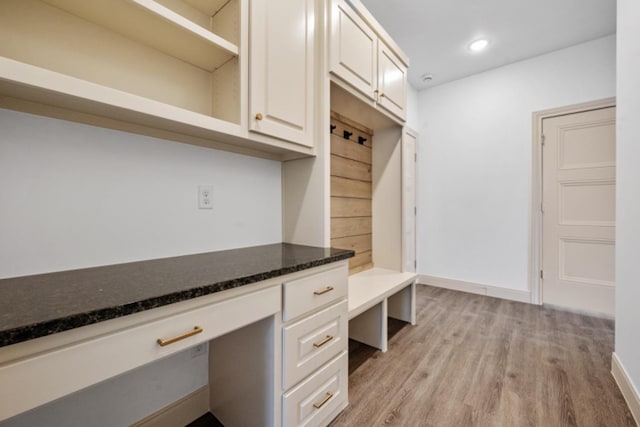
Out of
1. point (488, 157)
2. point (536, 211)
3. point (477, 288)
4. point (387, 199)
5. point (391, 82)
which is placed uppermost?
point (391, 82)

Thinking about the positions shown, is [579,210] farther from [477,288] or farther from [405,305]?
[405,305]

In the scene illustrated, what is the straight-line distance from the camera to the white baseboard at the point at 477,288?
9.87 ft

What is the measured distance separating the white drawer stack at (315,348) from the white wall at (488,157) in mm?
2593

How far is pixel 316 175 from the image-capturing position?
5.13 ft

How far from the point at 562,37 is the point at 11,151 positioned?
13.2 ft

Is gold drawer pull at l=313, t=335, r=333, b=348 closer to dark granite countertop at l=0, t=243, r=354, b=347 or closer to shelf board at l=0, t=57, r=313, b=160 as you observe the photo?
dark granite countertop at l=0, t=243, r=354, b=347

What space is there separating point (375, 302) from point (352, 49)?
5.37 ft

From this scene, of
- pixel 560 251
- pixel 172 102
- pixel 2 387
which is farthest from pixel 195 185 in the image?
pixel 560 251

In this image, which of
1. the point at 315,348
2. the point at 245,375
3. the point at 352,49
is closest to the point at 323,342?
the point at 315,348

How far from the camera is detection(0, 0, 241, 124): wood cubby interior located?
0.87 m

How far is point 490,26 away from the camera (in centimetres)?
244

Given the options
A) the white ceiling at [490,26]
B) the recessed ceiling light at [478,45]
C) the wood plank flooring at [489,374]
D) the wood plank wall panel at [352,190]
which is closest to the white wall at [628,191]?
the wood plank flooring at [489,374]

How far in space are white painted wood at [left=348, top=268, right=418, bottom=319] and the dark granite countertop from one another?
561 millimetres

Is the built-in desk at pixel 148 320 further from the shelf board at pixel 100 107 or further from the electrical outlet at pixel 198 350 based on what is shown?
the shelf board at pixel 100 107
